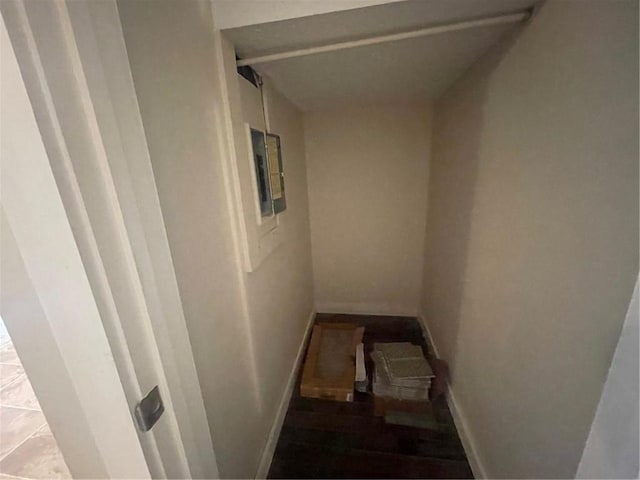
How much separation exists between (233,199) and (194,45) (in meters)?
0.45

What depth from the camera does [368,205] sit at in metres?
2.26

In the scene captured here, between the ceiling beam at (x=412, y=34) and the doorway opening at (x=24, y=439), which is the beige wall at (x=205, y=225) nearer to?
the ceiling beam at (x=412, y=34)

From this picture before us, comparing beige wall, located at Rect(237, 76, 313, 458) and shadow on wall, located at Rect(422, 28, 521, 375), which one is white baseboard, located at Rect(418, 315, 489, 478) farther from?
beige wall, located at Rect(237, 76, 313, 458)

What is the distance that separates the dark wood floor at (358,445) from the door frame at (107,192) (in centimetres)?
98

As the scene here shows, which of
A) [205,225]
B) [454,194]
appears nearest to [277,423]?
[205,225]

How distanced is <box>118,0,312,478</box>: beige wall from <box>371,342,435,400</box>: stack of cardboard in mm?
697

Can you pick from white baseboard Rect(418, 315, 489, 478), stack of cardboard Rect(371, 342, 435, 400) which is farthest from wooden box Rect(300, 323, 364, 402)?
white baseboard Rect(418, 315, 489, 478)

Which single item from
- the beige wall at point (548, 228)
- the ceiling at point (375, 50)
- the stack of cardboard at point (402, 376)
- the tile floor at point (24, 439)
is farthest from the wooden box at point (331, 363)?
the ceiling at point (375, 50)

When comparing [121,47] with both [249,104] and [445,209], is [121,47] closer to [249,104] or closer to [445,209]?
[249,104]

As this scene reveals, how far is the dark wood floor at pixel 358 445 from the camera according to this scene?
1271 millimetres

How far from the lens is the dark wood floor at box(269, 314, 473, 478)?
127cm

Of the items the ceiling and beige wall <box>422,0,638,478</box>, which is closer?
beige wall <box>422,0,638,478</box>

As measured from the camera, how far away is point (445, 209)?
67.3 inches

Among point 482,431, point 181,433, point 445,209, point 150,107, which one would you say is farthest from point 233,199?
point 482,431
